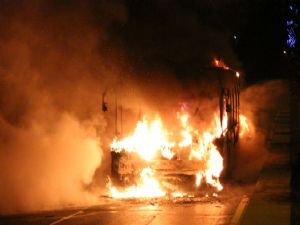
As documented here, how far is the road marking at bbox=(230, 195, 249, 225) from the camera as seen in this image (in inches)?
338

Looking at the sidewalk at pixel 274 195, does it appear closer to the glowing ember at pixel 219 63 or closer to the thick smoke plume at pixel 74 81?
the glowing ember at pixel 219 63

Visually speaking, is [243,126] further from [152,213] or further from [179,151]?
[152,213]

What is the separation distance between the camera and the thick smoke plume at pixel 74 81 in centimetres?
1225

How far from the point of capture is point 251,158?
1577 centimetres

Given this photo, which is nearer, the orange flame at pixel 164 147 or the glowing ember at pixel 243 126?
the orange flame at pixel 164 147

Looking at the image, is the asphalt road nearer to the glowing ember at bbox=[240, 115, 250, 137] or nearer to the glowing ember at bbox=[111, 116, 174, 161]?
the glowing ember at bbox=[111, 116, 174, 161]

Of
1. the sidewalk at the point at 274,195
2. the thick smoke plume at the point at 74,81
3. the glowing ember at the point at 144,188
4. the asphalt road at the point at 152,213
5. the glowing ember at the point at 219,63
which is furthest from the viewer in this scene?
the glowing ember at the point at 219,63

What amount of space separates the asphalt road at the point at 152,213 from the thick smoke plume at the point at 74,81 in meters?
1.29

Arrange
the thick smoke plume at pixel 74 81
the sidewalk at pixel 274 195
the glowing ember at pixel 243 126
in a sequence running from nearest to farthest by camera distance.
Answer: the sidewalk at pixel 274 195
the thick smoke plume at pixel 74 81
the glowing ember at pixel 243 126

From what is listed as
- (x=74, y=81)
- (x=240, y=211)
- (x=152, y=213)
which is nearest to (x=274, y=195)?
(x=240, y=211)

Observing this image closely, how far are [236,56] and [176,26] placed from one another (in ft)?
8.61

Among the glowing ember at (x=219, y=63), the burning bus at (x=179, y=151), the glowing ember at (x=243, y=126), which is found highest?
the glowing ember at (x=219, y=63)

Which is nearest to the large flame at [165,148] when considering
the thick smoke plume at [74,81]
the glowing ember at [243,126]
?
the thick smoke plume at [74,81]

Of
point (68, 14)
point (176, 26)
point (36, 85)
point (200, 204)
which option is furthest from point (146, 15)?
point (200, 204)
